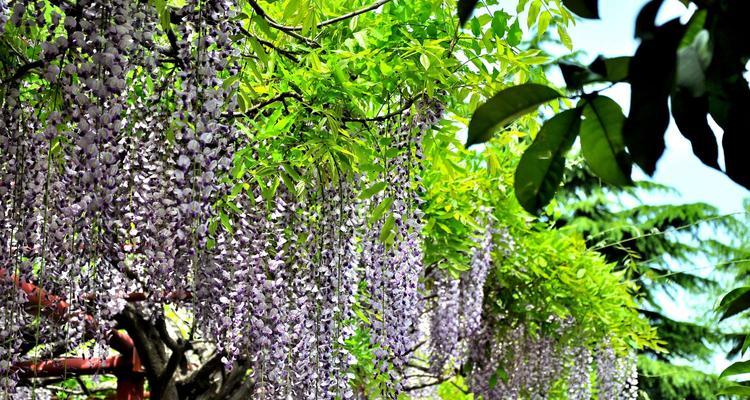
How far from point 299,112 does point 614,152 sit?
10.4 ft

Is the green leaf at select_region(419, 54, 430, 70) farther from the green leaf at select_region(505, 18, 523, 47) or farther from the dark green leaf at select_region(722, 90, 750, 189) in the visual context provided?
the dark green leaf at select_region(722, 90, 750, 189)

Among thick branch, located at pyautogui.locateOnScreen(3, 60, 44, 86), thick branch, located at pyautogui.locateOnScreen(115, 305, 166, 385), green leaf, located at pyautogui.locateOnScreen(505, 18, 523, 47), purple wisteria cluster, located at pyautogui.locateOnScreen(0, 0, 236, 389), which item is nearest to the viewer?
purple wisteria cluster, located at pyautogui.locateOnScreen(0, 0, 236, 389)

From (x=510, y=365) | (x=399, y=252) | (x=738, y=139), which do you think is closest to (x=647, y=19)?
(x=738, y=139)

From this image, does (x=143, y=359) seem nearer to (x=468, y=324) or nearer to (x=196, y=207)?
(x=468, y=324)

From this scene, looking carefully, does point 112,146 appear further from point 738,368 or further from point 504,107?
point 504,107

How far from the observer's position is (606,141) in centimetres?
77

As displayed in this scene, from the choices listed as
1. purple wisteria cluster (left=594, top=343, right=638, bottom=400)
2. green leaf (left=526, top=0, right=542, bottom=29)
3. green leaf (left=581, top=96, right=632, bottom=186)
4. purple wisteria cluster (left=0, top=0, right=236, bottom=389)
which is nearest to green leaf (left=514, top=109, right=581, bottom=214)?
green leaf (left=581, top=96, right=632, bottom=186)

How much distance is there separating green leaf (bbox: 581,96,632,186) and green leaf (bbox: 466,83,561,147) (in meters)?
0.05

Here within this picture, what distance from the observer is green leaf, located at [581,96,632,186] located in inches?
30.0

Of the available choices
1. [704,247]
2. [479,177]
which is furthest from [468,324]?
[704,247]

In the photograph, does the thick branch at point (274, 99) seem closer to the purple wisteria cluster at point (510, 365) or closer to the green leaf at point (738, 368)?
the green leaf at point (738, 368)

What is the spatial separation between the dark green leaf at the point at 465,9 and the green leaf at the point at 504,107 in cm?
7

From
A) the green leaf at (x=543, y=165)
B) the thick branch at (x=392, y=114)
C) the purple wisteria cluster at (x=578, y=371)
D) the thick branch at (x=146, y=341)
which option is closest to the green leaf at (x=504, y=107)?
the green leaf at (x=543, y=165)

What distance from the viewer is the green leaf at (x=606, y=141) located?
30.0 inches
